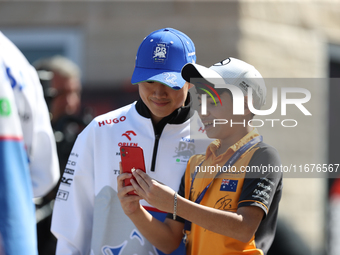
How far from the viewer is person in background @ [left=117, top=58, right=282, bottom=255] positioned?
1854mm

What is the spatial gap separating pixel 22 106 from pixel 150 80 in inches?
28.3

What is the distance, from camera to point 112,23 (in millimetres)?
6426

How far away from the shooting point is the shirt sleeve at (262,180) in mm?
1852

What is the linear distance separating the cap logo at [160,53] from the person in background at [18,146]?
704 millimetres

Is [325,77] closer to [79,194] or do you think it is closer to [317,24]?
[317,24]

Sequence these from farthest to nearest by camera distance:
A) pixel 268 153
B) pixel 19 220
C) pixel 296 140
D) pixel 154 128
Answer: pixel 296 140, pixel 154 128, pixel 268 153, pixel 19 220

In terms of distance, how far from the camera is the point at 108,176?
242cm

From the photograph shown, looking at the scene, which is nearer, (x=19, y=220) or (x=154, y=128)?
(x=19, y=220)

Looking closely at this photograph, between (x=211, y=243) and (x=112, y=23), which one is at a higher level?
(x=112, y=23)

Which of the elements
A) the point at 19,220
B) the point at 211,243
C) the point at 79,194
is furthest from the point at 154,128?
the point at 19,220

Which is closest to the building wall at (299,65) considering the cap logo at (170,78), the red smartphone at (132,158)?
the cap logo at (170,78)

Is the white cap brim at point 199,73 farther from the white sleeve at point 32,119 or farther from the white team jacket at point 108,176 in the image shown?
the white sleeve at point 32,119

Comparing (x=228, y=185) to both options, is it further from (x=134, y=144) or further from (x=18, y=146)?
(x=18, y=146)

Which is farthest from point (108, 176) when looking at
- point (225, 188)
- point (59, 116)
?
point (59, 116)
